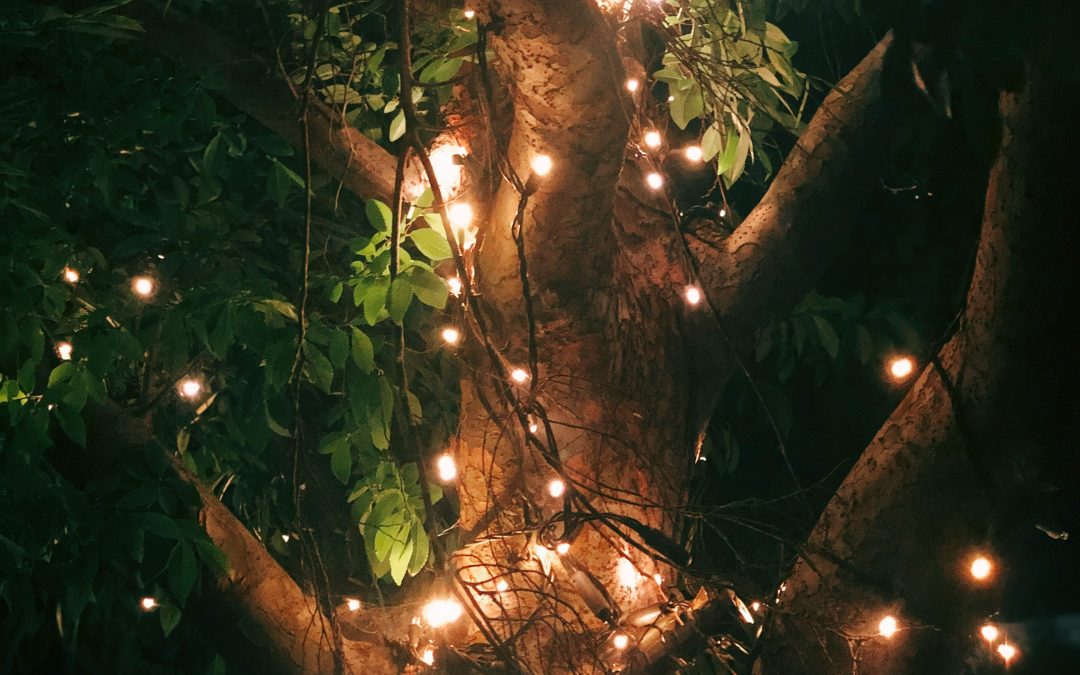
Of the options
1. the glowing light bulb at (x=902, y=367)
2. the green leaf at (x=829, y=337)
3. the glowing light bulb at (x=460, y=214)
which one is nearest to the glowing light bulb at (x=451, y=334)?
the glowing light bulb at (x=460, y=214)

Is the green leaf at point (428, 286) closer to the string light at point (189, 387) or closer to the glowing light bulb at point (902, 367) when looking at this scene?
the glowing light bulb at point (902, 367)

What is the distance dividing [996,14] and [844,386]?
2850mm

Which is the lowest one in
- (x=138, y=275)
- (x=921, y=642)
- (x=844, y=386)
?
(x=844, y=386)

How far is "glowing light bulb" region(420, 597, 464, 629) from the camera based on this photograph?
6.05ft

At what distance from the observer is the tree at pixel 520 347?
1495 mm

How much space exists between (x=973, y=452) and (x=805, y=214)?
0.66 metres

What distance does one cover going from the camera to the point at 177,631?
9.29 ft

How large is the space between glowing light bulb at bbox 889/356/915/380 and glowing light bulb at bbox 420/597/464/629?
1117 mm

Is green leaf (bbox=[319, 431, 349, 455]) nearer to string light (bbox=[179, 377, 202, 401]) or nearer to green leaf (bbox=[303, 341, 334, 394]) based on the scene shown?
green leaf (bbox=[303, 341, 334, 394])

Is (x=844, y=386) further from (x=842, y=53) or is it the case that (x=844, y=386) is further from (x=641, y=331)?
(x=641, y=331)

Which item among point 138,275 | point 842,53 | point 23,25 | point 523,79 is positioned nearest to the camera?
point 523,79

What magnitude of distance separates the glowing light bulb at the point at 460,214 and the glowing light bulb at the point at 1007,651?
1.38m

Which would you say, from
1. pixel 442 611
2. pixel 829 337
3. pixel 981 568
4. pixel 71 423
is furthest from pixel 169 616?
pixel 829 337

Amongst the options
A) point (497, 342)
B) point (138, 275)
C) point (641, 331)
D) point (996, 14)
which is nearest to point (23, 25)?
point (138, 275)
